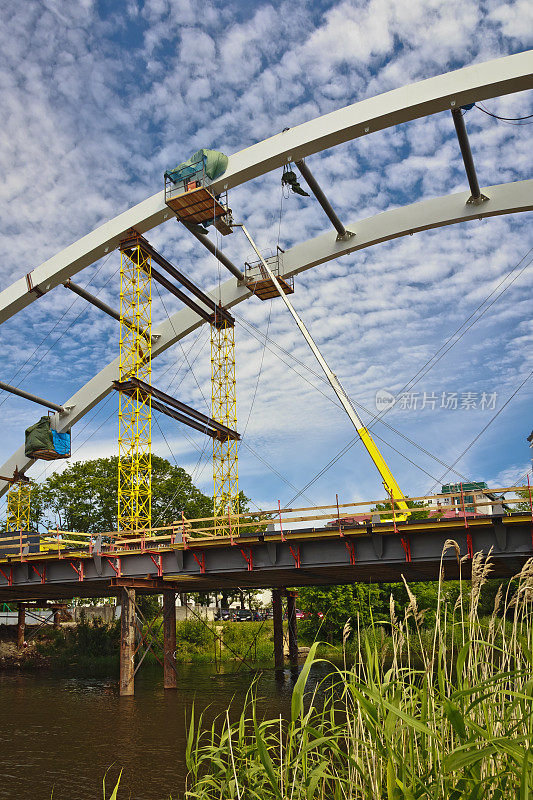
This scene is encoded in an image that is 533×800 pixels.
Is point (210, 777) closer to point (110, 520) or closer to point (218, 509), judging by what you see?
point (218, 509)

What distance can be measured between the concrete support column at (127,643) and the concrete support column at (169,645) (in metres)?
1.80

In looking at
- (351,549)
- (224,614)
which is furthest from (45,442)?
(351,549)

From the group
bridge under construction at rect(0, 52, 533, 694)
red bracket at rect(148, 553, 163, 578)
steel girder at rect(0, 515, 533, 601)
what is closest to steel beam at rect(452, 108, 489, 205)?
bridge under construction at rect(0, 52, 533, 694)

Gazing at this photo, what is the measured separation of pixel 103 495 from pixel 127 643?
1580 inches

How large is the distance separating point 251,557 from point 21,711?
31.9ft

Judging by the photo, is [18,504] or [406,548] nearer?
[406,548]

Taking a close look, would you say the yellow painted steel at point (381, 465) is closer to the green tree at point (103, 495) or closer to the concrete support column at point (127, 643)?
the concrete support column at point (127, 643)

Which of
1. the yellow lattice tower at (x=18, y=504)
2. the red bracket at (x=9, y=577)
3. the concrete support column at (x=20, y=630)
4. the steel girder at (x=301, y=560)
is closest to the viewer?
the steel girder at (x=301, y=560)

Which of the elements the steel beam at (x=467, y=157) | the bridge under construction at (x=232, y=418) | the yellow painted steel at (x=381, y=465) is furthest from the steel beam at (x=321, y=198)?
the yellow painted steel at (x=381, y=465)

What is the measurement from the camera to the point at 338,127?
32.3 m

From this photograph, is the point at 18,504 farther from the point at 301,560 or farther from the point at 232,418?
the point at 301,560

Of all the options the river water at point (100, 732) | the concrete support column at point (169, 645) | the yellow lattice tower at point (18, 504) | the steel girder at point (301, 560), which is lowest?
the river water at point (100, 732)

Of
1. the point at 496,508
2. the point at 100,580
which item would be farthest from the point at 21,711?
the point at 496,508

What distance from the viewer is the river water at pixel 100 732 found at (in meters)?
13.8
